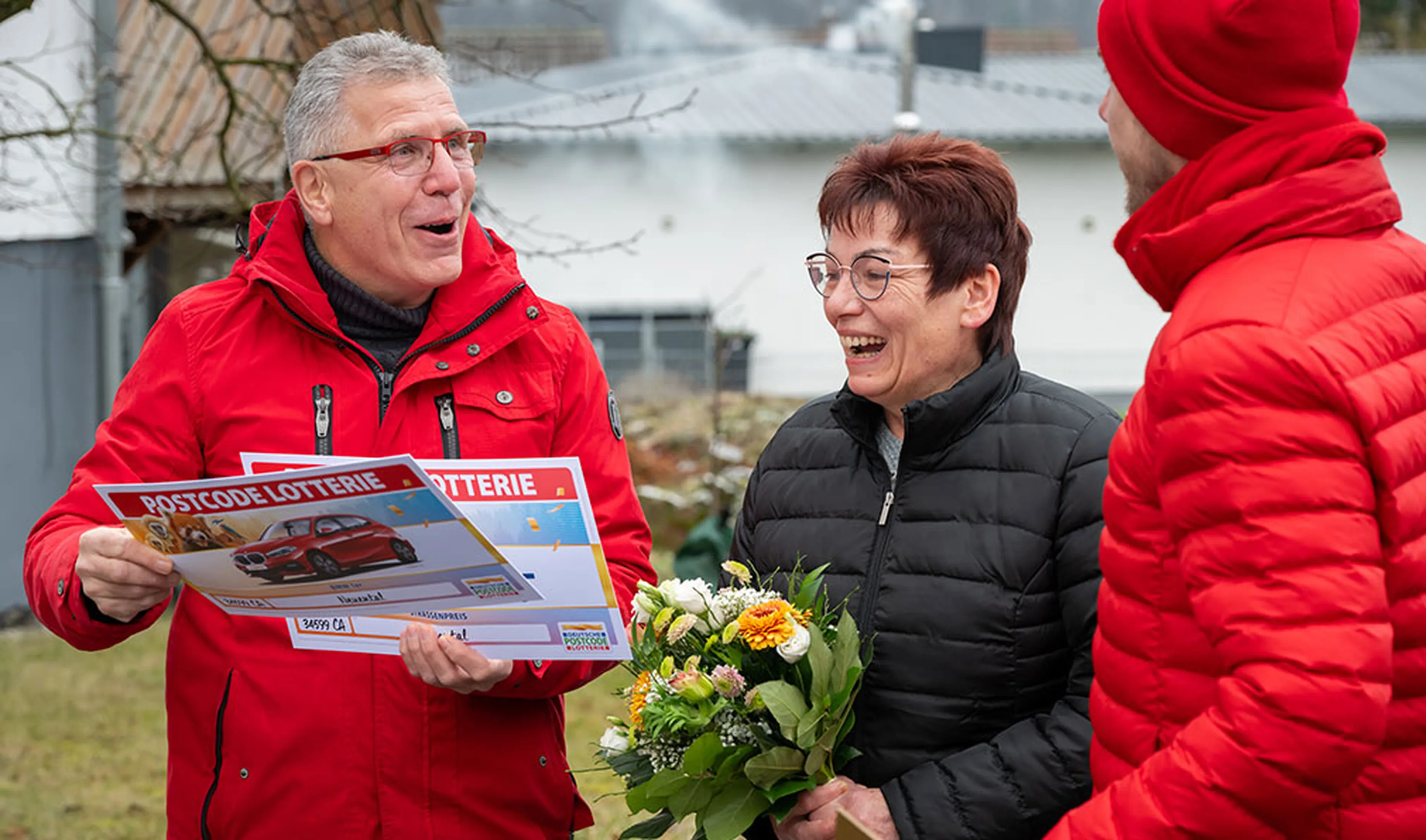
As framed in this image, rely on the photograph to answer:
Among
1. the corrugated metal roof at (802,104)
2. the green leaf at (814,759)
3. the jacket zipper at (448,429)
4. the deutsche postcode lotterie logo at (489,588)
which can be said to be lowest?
the corrugated metal roof at (802,104)

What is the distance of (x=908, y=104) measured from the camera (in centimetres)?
1561

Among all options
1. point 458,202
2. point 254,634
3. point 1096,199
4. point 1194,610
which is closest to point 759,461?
point 458,202

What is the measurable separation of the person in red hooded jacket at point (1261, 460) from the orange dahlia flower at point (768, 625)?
0.62m

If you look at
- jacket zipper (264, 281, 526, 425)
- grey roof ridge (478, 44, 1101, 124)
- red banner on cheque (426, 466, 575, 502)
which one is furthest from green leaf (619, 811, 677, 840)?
grey roof ridge (478, 44, 1101, 124)

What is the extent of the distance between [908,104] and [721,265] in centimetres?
1290

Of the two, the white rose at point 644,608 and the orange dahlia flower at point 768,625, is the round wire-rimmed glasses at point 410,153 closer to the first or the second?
the white rose at point 644,608

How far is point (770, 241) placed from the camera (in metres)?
28.3

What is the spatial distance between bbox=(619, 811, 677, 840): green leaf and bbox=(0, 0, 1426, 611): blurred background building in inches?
162

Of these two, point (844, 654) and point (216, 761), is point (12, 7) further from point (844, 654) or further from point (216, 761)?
point (844, 654)

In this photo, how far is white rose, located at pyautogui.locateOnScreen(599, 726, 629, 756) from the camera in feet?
8.91

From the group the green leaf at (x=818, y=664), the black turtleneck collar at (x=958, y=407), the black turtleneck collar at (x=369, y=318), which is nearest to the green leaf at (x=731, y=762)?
the green leaf at (x=818, y=664)

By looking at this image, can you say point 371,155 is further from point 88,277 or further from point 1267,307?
point 88,277

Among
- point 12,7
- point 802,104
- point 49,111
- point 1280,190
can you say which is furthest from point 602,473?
point 802,104

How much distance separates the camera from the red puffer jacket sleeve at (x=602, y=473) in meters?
2.99
